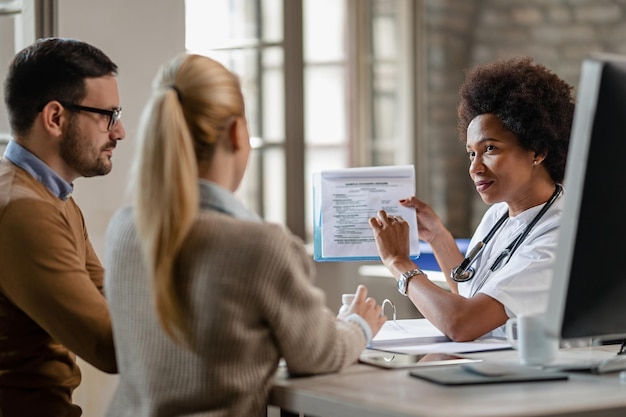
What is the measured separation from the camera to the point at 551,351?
70.1 inches

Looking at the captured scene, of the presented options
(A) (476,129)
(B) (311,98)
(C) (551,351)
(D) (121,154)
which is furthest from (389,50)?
(C) (551,351)

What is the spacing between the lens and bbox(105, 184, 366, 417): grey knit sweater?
1519 millimetres

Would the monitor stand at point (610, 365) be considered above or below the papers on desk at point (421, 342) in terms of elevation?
above

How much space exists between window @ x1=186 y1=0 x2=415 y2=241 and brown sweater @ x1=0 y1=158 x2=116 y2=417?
292 centimetres

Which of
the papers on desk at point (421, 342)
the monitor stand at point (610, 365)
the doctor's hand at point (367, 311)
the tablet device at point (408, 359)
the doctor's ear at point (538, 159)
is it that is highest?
the doctor's ear at point (538, 159)

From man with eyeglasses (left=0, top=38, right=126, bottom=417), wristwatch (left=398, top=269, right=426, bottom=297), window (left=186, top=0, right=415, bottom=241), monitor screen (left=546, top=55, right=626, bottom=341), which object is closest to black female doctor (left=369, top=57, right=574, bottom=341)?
wristwatch (left=398, top=269, right=426, bottom=297)

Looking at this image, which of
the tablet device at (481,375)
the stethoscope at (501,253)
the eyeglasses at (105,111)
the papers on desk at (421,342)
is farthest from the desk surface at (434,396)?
the eyeglasses at (105,111)

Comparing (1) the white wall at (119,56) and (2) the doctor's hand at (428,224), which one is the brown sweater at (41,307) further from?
(1) the white wall at (119,56)

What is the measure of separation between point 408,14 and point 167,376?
174 inches

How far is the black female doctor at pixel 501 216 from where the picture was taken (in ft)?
7.18

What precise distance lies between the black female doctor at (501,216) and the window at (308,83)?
2419 mm

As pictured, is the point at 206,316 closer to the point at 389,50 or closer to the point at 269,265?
the point at 269,265

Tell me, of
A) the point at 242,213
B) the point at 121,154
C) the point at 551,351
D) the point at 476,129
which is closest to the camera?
the point at 242,213

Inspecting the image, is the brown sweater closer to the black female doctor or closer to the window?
the black female doctor
